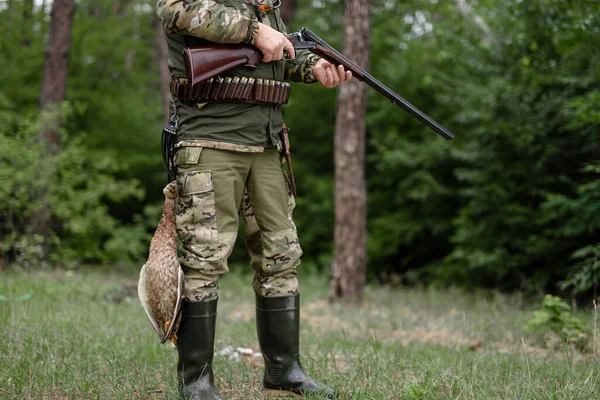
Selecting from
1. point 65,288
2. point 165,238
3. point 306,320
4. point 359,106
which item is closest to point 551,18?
point 359,106

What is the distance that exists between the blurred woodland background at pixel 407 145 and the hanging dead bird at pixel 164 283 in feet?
13.2

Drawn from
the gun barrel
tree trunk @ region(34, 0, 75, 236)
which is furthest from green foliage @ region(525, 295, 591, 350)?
tree trunk @ region(34, 0, 75, 236)

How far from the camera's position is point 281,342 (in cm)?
298

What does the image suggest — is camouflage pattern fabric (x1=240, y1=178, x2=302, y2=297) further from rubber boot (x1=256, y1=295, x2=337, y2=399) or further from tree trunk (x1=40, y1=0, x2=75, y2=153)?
tree trunk (x1=40, y1=0, x2=75, y2=153)

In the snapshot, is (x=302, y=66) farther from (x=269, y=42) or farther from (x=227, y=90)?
(x=227, y=90)

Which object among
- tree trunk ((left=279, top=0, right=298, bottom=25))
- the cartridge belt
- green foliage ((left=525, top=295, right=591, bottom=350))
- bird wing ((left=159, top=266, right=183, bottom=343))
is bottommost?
green foliage ((left=525, top=295, right=591, bottom=350))

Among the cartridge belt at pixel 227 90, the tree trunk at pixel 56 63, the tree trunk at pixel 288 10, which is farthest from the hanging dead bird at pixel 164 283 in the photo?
the tree trunk at pixel 288 10

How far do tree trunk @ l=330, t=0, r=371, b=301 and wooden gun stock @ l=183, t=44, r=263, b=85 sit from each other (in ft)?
15.0

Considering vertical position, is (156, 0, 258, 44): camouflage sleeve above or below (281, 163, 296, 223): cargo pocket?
above

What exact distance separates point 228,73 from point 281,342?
4.43ft

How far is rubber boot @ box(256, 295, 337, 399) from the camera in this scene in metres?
2.98

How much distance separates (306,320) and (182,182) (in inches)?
144

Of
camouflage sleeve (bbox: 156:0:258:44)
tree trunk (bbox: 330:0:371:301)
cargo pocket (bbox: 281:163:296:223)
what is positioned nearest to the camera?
camouflage sleeve (bbox: 156:0:258:44)

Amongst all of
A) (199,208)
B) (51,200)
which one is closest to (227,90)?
(199,208)
